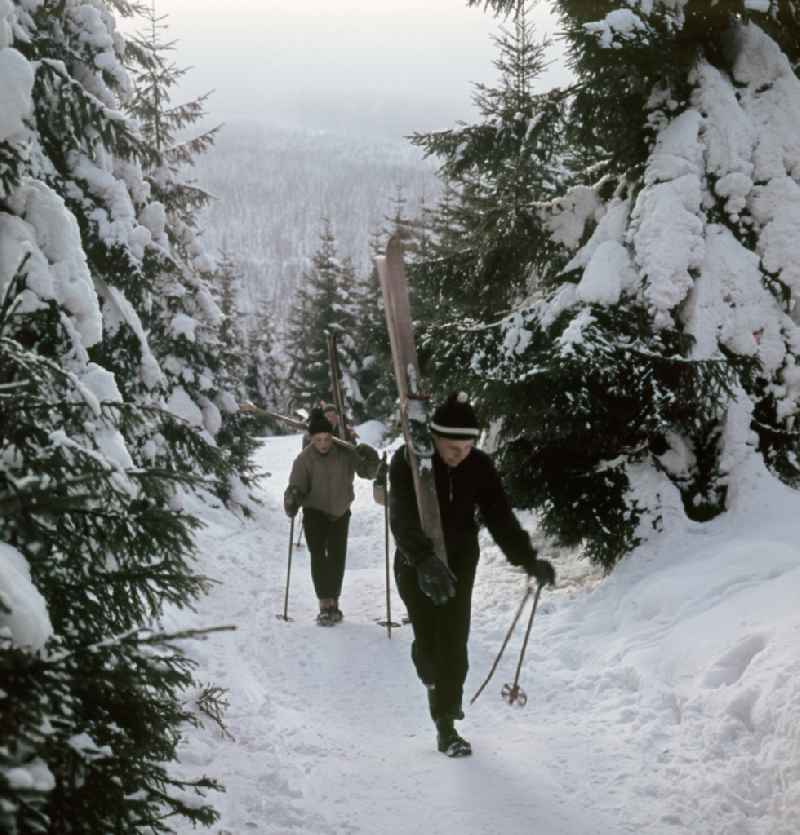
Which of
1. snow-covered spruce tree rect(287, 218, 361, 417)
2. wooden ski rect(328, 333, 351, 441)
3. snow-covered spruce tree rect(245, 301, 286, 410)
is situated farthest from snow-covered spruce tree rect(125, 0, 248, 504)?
snow-covered spruce tree rect(245, 301, 286, 410)

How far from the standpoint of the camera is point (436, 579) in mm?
4371

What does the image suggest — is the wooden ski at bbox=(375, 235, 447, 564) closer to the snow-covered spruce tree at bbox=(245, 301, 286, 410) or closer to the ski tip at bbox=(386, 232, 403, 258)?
the ski tip at bbox=(386, 232, 403, 258)

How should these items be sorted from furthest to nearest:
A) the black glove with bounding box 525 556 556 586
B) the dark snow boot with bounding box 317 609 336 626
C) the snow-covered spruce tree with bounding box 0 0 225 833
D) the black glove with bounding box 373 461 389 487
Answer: the dark snow boot with bounding box 317 609 336 626 < the black glove with bounding box 373 461 389 487 < the black glove with bounding box 525 556 556 586 < the snow-covered spruce tree with bounding box 0 0 225 833

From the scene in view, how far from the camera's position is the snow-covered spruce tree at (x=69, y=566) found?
1807mm

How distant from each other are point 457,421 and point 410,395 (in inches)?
39.1

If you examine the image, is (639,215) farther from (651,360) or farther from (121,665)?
→ (121,665)

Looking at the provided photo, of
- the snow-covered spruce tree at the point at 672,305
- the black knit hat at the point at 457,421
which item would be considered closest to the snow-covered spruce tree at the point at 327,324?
the snow-covered spruce tree at the point at 672,305

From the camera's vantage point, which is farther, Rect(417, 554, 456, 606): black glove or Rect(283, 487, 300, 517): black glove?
Rect(283, 487, 300, 517): black glove

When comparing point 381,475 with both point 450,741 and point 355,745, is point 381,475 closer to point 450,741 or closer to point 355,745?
point 355,745

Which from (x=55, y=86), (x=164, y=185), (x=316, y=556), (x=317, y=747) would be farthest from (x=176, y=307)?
(x=317, y=747)

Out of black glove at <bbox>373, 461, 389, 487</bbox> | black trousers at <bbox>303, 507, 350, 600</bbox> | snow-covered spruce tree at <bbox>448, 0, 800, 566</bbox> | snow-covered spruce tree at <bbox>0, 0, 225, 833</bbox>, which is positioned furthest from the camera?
black trousers at <bbox>303, 507, 350, 600</bbox>

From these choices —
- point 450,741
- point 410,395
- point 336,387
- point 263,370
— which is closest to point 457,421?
point 410,395

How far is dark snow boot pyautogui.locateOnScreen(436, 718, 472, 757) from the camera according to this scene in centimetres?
468

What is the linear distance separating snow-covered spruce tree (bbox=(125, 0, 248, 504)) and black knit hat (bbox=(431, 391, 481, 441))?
875 cm
